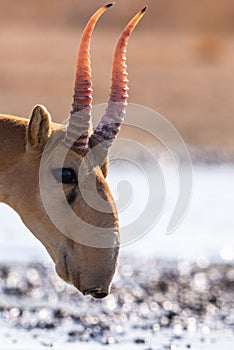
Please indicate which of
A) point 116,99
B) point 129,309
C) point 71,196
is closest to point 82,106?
point 116,99

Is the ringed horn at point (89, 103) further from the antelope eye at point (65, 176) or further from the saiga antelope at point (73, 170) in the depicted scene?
the antelope eye at point (65, 176)

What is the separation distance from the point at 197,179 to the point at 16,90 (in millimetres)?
9918

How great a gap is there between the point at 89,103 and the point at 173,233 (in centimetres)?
699

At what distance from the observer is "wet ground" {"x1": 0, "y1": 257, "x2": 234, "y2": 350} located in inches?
375

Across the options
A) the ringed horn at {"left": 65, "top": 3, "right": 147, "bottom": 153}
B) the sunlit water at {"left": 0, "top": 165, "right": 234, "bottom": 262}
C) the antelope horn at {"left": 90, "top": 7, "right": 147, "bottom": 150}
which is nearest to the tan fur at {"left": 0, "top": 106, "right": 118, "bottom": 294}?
the ringed horn at {"left": 65, "top": 3, "right": 147, "bottom": 153}

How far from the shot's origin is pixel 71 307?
1077 cm

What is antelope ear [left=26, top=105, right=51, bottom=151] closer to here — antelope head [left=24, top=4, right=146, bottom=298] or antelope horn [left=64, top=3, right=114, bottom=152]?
antelope head [left=24, top=4, right=146, bottom=298]

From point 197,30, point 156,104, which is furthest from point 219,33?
point 156,104

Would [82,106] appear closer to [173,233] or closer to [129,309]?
[129,309]

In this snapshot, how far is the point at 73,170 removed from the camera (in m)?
7.73

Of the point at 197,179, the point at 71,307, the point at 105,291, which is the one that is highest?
the point at 105,291

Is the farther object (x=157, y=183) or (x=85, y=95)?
(x=157, y=183)

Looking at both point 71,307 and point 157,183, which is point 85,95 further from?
point 157,183

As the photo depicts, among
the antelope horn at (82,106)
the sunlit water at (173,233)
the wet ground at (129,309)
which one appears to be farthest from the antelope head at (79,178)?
the sunlit water at (173,233)
